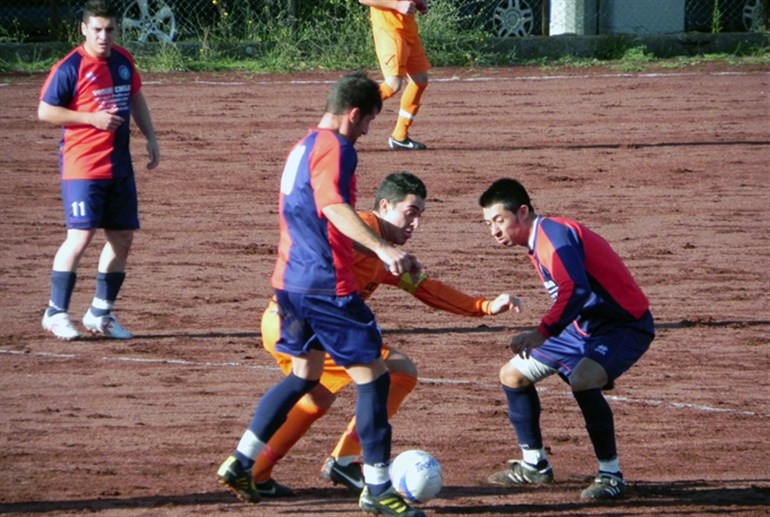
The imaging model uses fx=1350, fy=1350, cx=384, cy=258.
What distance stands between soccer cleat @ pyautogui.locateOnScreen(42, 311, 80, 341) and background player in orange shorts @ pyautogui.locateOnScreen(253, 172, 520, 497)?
294 centimetres

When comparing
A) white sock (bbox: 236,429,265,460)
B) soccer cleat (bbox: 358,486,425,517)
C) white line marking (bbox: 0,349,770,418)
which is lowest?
white line marking (bbox: 0,349,770,418)

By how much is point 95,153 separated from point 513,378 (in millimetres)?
3654

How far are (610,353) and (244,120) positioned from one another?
35.4 ft

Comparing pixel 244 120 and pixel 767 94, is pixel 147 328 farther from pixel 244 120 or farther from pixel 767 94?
pixel 767 94

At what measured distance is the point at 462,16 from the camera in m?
21.2

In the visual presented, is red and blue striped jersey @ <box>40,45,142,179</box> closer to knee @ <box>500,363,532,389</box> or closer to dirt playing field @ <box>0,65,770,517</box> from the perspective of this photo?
dirt playing field @ <box>0,65,770,517</box>

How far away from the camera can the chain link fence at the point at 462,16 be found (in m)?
20.5

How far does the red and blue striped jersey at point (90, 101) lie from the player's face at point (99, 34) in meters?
0.09

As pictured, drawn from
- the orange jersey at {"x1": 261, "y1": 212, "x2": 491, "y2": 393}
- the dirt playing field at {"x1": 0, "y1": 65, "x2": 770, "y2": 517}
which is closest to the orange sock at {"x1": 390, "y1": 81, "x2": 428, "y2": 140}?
the dirt playing field at {"x1": 0, "y1": 65, "x2": 770, "y2": 517}

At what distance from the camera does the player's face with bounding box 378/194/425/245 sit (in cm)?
620

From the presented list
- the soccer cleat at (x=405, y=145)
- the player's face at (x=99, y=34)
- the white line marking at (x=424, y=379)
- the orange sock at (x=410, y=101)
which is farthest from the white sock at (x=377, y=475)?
the soccer cleat at (x=405, y=145)

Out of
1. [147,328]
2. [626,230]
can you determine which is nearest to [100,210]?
[147,328]

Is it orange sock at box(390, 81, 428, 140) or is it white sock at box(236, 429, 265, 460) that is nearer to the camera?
white sock at box(236, 429, 265, 460)

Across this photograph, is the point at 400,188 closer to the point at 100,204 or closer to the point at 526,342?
the point at 526,342
